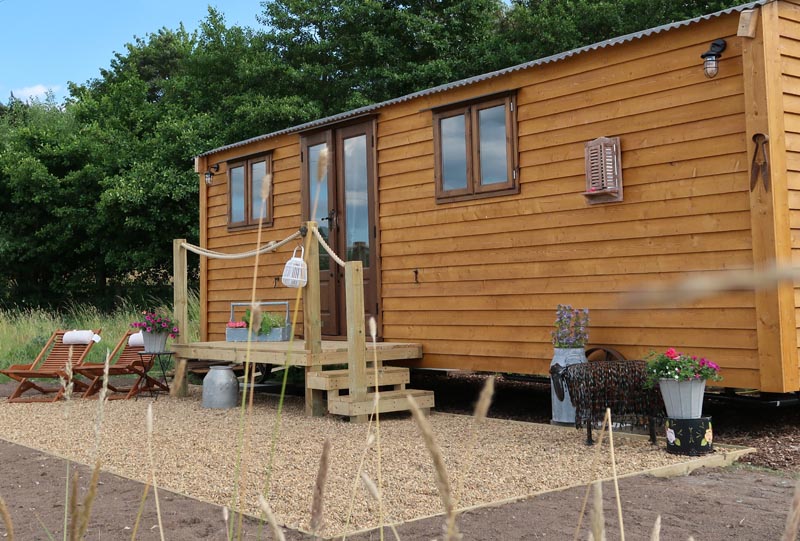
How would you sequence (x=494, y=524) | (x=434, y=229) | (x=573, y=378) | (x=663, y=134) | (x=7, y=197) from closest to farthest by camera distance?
(x=494, y=524)
(x=573, y=378)
(x=663, y=134)
(x=434, y=229)
(x=7, y=197)

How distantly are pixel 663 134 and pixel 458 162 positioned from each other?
2.08 m

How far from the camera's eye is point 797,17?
5.88 meters

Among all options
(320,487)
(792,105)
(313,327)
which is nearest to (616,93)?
(792,105)

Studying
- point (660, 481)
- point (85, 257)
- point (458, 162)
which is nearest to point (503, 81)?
point (458, 162)

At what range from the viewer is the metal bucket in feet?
26.8

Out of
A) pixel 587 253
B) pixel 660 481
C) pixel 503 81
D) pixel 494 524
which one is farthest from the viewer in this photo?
pixel 503 81

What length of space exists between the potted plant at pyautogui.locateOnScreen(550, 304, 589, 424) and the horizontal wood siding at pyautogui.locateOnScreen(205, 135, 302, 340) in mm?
3722

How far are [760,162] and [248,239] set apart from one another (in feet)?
20.7

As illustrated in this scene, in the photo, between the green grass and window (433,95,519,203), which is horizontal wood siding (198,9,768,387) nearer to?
window (433,95,519,203)

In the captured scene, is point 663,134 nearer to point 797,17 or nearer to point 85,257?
point 797,17

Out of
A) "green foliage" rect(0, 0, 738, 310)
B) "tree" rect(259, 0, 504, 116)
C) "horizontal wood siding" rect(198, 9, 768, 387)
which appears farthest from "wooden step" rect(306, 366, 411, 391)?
"tree" rect(259, 0, 504, 116)

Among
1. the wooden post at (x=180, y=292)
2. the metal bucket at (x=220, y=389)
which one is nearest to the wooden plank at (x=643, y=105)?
the metal bucket at (x=220, y=389)

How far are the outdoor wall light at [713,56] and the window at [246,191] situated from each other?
17.8 ft

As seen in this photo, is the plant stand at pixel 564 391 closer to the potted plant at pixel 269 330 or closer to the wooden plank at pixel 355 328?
the wooden plank at pixel 355 328
